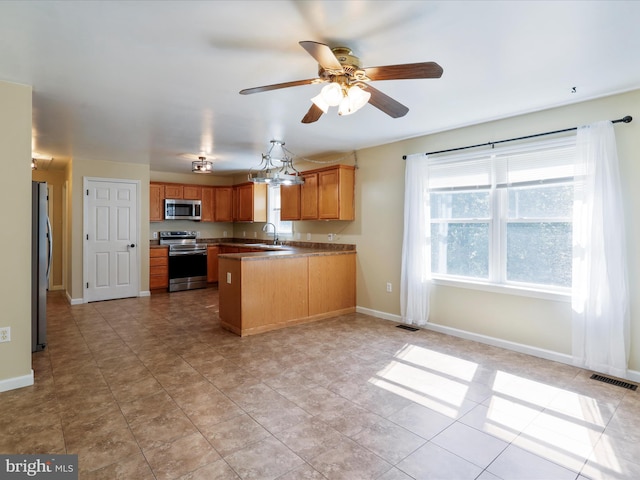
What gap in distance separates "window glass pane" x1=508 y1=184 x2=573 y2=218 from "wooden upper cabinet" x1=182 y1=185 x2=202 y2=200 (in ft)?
20.2

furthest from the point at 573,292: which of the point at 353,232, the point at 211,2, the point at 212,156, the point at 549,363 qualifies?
the point at 212,156

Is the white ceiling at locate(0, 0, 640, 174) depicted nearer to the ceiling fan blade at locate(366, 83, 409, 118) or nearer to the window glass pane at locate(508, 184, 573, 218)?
the ceiling fan blade at locate(366, 83, 409, 118)

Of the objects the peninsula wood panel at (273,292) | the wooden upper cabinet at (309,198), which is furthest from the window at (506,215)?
the wooden upper cabinet at (309,198)

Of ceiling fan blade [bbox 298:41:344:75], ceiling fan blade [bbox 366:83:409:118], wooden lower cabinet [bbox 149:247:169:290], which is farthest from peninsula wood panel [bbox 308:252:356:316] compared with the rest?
wooden lower cabinet [bbox 149:247:169:290]

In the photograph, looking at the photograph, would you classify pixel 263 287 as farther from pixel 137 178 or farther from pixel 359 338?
pixel 137 178

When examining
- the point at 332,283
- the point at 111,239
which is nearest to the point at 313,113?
the point at 332,283

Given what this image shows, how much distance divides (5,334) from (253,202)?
4964mm

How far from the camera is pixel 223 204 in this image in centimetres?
809

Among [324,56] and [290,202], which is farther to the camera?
[290,202]

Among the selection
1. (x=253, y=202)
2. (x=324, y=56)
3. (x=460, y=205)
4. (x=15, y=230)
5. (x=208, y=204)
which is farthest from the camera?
(x=208, y=204)

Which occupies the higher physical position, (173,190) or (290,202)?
(173,190)

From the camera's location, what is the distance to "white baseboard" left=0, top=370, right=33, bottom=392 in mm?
2766

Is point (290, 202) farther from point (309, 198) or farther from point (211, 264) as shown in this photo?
point (211, 264)

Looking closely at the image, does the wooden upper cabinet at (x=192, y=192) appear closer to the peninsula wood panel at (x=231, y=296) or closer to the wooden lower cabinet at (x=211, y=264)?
the wooden lower cabinet at (x=211, y=264)
